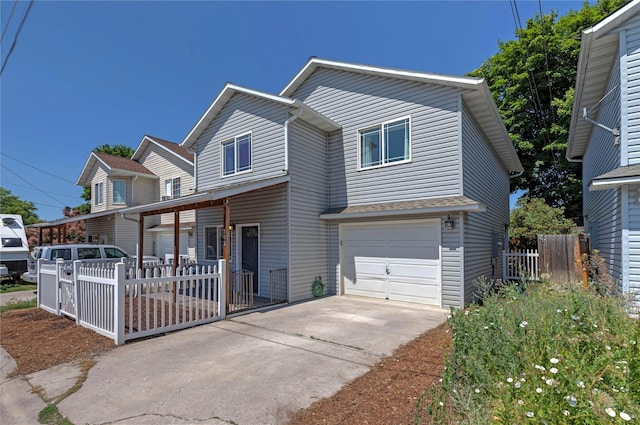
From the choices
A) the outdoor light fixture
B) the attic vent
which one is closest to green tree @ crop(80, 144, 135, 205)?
the attic vent

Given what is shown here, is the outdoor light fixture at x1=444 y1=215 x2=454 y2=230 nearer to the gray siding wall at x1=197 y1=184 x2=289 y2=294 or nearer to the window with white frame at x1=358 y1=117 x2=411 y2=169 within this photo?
the window with white frame at x1=358 y1=117 x2=411 y2=169

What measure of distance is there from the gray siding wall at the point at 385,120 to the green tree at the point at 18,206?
128 ft

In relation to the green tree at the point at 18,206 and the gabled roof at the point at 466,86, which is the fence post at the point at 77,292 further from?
the green tree at the point at 18,206

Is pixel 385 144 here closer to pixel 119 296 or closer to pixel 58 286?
pixel 119 296

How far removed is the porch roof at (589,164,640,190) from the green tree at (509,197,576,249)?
9577mm

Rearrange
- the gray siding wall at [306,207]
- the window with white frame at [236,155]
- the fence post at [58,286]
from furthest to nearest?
the window with white frame at [236,155] → the gray siding wall at [306,207] → the fence post at [58,286]

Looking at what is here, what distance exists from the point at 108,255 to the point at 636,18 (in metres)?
17.3

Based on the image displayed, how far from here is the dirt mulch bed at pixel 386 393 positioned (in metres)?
3.19

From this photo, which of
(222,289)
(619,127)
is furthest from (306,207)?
(619,127)

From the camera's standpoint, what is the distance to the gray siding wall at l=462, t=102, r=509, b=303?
340 inches

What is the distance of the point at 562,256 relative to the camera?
8602 mm

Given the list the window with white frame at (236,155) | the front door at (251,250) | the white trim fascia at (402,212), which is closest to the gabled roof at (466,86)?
the window with white frame at (236,155)

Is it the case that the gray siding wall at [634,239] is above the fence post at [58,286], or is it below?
above

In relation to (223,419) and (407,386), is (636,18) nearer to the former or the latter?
(407,386)
